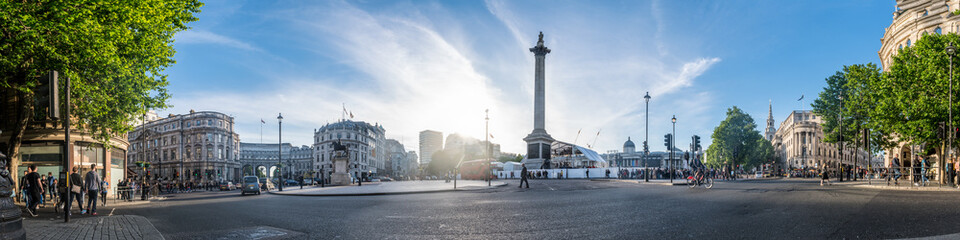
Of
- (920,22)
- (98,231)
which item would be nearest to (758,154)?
(920,22)

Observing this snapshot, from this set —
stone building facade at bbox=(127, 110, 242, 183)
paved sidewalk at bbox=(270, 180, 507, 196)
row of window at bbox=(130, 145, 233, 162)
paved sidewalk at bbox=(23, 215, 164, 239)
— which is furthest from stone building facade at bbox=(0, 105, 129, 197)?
row of window at bbox=(130, 145, 233, 162)

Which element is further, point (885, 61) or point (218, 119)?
point (218, 119)

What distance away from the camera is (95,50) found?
14195mm

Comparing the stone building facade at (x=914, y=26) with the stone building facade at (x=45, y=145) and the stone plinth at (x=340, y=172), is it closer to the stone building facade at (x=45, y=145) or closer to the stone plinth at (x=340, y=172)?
the stone plinth at (x=340, y=172)

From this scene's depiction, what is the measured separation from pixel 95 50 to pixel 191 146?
9531 centimetres

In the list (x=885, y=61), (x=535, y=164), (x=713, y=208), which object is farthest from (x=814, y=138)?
(x=713, y=208)

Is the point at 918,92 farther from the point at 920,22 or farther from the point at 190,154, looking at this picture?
the point at 190,154

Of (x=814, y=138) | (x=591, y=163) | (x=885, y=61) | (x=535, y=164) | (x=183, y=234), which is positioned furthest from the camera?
(x=814, y=138)

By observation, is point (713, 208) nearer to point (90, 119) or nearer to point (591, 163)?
point (90, 119)

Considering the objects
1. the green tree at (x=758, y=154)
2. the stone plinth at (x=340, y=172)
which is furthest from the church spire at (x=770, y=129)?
the stone plinth at (x=340, y=172)

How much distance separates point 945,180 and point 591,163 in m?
58.0

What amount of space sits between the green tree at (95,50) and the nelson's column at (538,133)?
4655 centimetres

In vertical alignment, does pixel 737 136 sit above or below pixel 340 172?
above

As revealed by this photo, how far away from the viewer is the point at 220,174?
100125 mm
